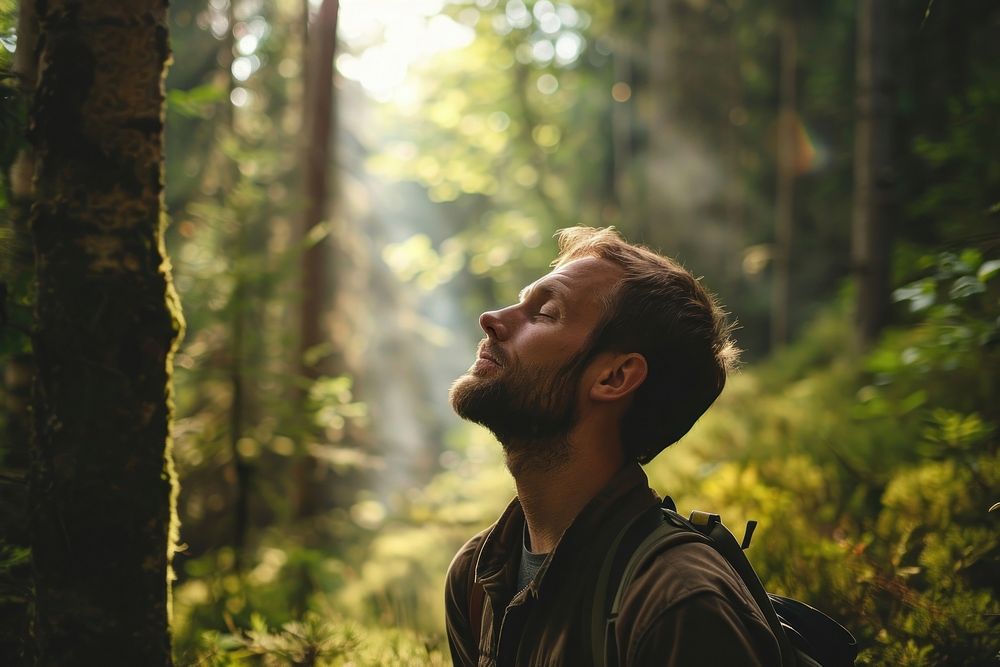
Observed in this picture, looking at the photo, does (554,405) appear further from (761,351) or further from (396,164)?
(761,351)

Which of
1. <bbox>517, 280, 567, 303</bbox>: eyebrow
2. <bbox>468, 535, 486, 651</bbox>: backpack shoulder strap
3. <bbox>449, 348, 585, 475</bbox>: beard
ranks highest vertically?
<bbox>517, 280, 567, 303</bbox>: eyebrow

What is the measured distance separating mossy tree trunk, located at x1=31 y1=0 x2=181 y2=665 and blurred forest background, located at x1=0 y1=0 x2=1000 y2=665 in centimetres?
48

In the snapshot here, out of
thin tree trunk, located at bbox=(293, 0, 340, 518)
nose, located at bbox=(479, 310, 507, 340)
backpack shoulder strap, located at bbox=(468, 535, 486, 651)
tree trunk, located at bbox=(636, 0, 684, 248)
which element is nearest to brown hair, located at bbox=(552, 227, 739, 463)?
nose, located at bbox=(479, 310, 507, 340)

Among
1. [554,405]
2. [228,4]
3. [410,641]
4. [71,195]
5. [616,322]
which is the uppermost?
[228,4]

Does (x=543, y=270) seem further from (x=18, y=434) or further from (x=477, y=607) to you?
(x=477, y=607)

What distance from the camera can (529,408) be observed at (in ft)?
8.07

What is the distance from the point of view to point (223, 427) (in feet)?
23.3

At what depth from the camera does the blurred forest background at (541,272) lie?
3.59m

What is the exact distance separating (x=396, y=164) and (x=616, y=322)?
16252 millimetres

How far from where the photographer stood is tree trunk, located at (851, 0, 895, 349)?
8.20 meters

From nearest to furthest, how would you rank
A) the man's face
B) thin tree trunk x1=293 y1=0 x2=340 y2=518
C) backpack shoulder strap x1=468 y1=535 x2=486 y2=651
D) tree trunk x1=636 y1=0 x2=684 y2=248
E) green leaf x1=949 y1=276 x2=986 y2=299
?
the man's face
backpack shoulder strap x1=468 y1=535 x2=486 y2=651
green leaf x1=949 y1=276 x2=986 y2=299
thin tree trunk x1=293 y1=0 x2=340 y2=518
tree trunk x1=636 y1=0 x2=684 y2=248

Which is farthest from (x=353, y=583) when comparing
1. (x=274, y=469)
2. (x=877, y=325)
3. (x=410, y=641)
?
(x=877, y=325)

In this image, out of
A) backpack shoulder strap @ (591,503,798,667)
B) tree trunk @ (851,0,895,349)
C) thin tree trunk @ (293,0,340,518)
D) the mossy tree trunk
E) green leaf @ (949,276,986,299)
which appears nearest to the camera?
backpack shoulder strap @ (591,503,798,667)

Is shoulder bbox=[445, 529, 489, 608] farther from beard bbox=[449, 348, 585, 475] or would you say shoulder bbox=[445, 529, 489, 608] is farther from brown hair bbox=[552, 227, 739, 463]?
brown hair bbox=[552, 227, 739, 463]
